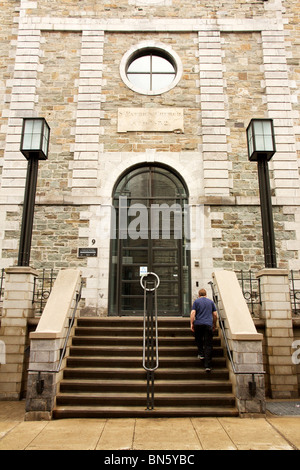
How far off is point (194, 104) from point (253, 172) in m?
2.36

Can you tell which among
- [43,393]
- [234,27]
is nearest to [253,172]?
[234,27]

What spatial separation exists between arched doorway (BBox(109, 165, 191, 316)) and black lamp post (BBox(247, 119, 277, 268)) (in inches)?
97.4

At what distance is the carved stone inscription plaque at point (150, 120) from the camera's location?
871 centimetres

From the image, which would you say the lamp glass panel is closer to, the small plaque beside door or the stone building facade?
the stone building facade

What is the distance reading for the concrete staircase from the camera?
4.46 meters

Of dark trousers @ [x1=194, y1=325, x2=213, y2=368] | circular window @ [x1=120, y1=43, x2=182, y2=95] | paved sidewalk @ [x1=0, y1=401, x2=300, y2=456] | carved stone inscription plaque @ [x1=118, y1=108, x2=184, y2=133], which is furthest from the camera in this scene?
circular window @ [x1=120, y1=43, x2=182, y2=95]

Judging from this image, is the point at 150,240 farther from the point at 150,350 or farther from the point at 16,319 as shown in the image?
the point at 16,319

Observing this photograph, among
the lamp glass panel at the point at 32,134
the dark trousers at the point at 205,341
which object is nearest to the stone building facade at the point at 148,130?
the lamp glass panel at the point at 32,134

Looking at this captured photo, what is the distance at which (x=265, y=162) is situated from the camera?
6.24 metres

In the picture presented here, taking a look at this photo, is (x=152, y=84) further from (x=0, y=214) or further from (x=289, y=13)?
(x=0, y=214)

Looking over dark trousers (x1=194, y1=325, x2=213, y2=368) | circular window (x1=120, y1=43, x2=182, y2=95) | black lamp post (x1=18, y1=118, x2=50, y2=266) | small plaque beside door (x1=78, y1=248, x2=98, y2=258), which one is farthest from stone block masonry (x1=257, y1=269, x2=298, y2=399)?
circular window (x1=120, y1=43, x2=182, y2=95)

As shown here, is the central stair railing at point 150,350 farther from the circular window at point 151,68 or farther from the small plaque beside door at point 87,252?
the circular window at point 151,68

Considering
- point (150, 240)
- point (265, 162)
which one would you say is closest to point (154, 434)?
point (265, 162)

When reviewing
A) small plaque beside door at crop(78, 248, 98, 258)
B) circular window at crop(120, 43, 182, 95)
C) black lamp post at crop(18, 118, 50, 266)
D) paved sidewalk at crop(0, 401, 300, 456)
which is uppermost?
circular window at crop(120, 43, 182, 95)
